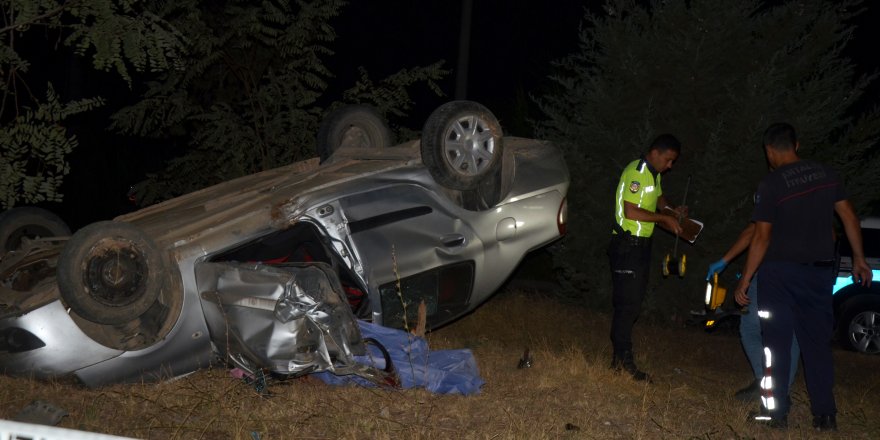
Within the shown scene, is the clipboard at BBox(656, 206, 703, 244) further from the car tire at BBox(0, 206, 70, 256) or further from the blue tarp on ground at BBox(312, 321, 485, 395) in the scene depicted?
the car tire at BBox(0, 206, 70, 256)

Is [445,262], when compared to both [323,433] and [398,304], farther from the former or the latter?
[323,433]

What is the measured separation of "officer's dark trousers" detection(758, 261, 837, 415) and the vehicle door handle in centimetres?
211

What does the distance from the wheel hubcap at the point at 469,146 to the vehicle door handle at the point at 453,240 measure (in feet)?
1.49

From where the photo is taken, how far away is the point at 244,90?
10508mm

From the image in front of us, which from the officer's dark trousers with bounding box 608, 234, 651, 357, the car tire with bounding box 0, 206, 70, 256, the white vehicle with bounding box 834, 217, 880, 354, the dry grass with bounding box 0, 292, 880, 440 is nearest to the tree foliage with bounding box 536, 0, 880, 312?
the white vehicle with bounding box 834, 217, 880, 354

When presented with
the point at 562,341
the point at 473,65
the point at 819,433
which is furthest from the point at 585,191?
the point at 473,65

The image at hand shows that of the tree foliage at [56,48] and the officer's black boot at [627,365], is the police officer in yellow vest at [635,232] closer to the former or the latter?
the officer's black boot at [627,365]

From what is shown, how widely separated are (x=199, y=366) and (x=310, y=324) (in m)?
0.84

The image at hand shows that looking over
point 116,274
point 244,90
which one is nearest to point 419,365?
point 116,274

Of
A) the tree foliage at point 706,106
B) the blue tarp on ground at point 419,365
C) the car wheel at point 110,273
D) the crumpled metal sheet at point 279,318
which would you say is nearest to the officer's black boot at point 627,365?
the blue tarp on ground at point 419,365

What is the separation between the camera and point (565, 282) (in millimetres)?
9469

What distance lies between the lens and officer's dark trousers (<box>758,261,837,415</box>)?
5230mm

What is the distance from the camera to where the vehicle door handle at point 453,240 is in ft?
20.4

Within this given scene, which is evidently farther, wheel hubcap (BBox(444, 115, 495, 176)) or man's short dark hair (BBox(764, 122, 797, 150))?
wheel hubcap (BBox(444, 115, 495, 176))
